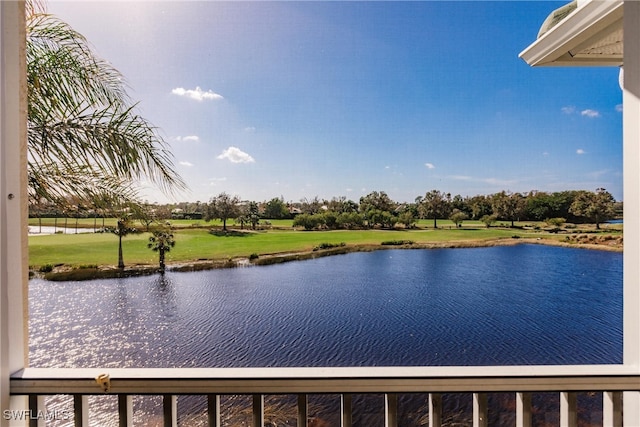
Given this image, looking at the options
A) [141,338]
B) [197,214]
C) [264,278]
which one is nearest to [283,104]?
[197,214]

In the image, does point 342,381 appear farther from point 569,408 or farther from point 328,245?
point 328,245

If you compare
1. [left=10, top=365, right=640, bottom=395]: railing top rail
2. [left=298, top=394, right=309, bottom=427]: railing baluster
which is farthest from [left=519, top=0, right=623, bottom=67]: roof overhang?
[left=298, top=394, right=309, bottom=427]: railing baluster

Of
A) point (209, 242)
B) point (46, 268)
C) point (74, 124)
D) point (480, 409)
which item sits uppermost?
point (74, 124)

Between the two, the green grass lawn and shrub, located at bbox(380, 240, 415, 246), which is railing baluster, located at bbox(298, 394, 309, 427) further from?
shrub, located at bbox(380, 240, 415, 246)

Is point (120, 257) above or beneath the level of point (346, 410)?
above

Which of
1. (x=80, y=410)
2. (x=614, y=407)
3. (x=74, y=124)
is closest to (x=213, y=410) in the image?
(x=80, y=410)

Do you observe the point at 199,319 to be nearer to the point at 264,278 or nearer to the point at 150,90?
the point at 264,278
